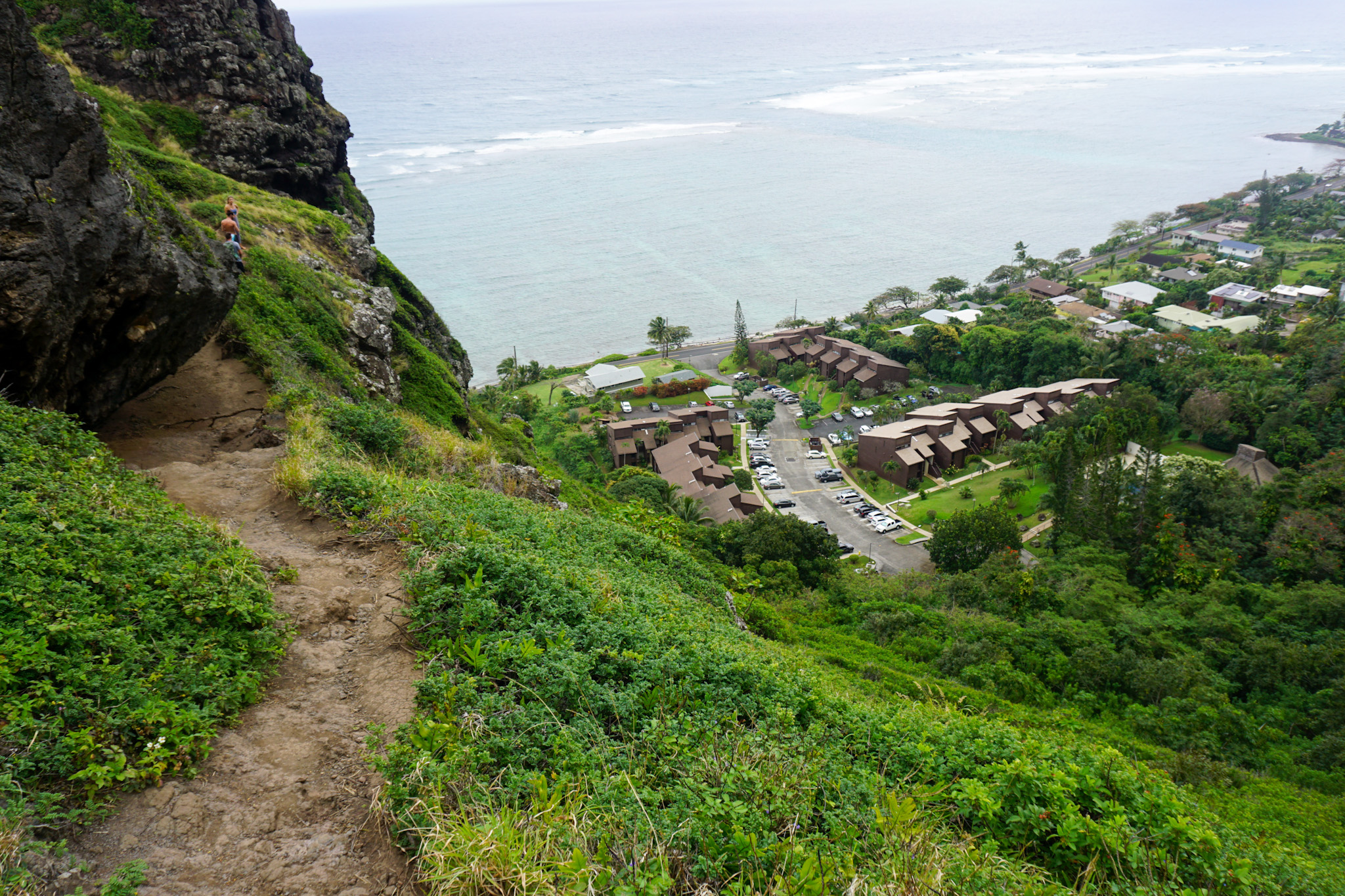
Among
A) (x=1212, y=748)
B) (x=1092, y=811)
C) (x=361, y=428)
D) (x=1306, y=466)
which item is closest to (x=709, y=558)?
(x=361, y=428)

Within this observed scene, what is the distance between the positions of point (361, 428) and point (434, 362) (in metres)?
Result: 10.3

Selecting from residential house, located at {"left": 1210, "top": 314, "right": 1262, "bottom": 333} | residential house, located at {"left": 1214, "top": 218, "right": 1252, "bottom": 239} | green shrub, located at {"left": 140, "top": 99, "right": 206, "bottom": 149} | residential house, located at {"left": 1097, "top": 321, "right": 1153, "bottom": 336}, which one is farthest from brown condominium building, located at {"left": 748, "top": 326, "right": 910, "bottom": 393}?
residential house, located at {"left": 1214, "top": 218, "right": 1252, "bottom": 239}

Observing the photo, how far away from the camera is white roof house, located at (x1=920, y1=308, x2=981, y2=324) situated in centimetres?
5802

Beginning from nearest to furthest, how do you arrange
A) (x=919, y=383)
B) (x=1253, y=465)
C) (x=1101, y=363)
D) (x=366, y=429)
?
(x=366, y=429) → (x=1253, y=465) → (x=1101, y=363) → (x=919, y=383)

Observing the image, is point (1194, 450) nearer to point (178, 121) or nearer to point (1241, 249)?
point (1241, 249)

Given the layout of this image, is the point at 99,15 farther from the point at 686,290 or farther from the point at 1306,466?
the point at 1306,466

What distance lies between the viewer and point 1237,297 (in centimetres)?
5856

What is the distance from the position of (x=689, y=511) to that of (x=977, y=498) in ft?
52.3

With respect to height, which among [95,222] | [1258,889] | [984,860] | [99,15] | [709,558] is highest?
[99,15]

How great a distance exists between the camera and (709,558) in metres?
19.6

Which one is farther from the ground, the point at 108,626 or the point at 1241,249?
the point at 108,626

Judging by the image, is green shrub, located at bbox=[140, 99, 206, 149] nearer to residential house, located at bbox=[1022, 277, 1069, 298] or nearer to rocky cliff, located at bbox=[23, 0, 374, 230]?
rocky cliff, located at bbox=[23, 0, 374, 230]

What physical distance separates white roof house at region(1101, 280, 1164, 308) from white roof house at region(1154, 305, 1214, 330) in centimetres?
316

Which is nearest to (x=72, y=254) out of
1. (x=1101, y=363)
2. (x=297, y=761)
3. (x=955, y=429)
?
(x=297, y=761)
